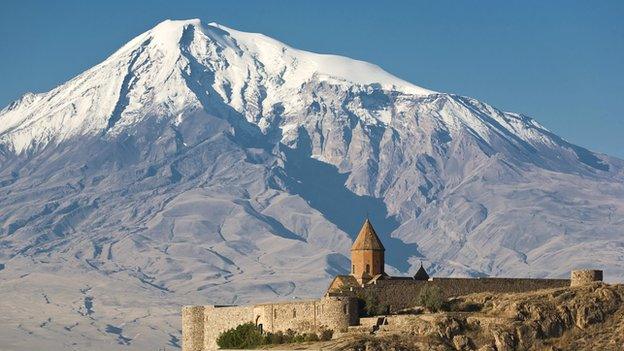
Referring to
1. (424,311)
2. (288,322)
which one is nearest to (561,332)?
(424,311)

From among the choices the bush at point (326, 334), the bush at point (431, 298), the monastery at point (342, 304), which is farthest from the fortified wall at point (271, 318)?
the bush at point (431, 298)

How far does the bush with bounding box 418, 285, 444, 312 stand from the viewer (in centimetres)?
8800

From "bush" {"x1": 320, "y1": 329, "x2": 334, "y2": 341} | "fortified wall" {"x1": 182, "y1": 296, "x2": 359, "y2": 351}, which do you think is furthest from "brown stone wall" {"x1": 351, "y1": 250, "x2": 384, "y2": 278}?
"bush" {"x1": 320, "y1": 329, "x2": 334, "y2": 341}

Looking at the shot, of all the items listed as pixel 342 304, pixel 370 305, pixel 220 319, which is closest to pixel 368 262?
pixel 220 319

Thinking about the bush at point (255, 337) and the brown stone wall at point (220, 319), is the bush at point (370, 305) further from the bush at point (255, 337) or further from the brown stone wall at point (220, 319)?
the brown stone wall at point (220, 319)

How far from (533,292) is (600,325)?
20.9ft

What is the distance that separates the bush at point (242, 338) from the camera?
87688 mm

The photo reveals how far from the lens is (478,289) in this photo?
93.8 meters

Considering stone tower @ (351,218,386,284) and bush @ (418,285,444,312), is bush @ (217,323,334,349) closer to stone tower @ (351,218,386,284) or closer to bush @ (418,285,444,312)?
bush @ (418,285,444,312)

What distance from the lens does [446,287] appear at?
3656 inches

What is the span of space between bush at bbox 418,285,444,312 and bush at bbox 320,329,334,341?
5496 mm

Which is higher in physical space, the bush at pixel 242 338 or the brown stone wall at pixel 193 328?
the brown stone wall at pixel 193 328

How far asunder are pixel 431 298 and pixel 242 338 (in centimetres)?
974

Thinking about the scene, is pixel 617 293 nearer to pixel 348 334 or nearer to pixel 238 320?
pixel 348 334
